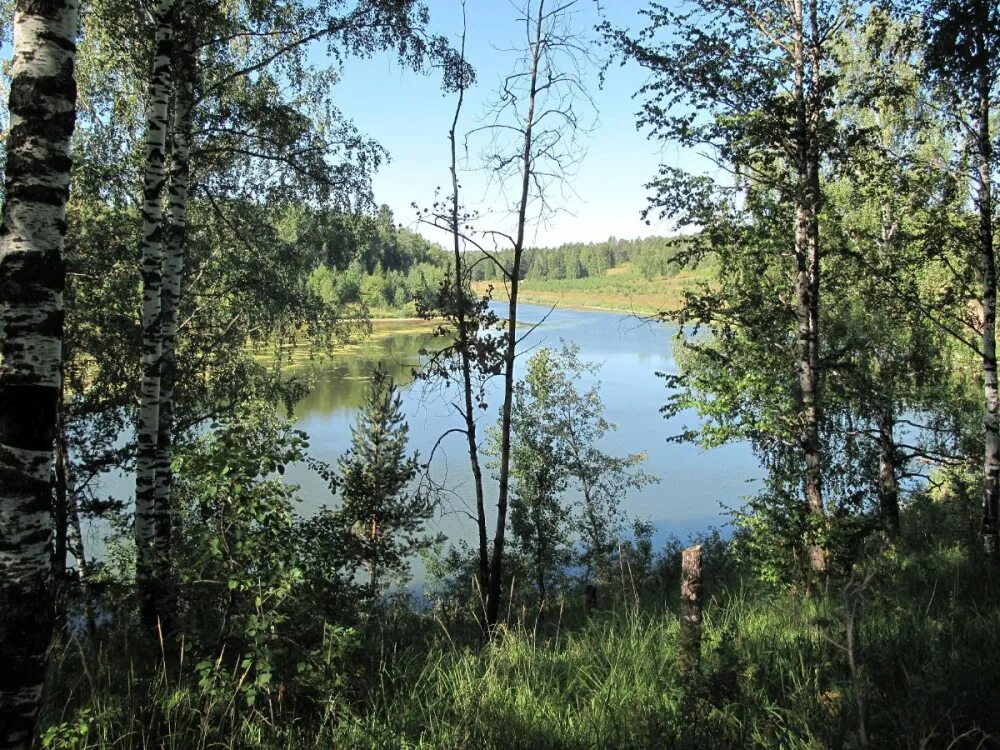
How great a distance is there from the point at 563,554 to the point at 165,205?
1549cm

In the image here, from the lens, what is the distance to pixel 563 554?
20625mm

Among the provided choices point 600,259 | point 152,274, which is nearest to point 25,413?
point 152,274

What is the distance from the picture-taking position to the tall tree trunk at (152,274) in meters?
5.55

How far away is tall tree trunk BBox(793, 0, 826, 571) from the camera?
6715mm

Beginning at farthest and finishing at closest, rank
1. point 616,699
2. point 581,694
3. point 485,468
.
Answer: point 485,468 < point 581,694 < point 616,699

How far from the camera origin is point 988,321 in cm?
729

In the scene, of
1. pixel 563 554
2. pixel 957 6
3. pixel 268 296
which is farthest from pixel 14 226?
pixel 563 554

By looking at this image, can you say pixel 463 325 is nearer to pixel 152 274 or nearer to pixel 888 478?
pixel 152 274

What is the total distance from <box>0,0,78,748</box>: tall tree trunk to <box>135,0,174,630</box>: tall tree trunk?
3.19m

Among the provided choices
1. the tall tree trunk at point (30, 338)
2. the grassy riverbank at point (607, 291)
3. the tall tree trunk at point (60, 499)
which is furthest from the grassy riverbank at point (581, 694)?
the grassy riverbank at point (607, 291)

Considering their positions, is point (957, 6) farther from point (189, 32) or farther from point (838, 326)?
point (838, 326)

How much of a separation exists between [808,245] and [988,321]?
2502mm

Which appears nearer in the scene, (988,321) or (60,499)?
(988,321)

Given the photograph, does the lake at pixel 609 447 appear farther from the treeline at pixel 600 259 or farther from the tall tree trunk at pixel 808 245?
the treeline at pixel 600 259
